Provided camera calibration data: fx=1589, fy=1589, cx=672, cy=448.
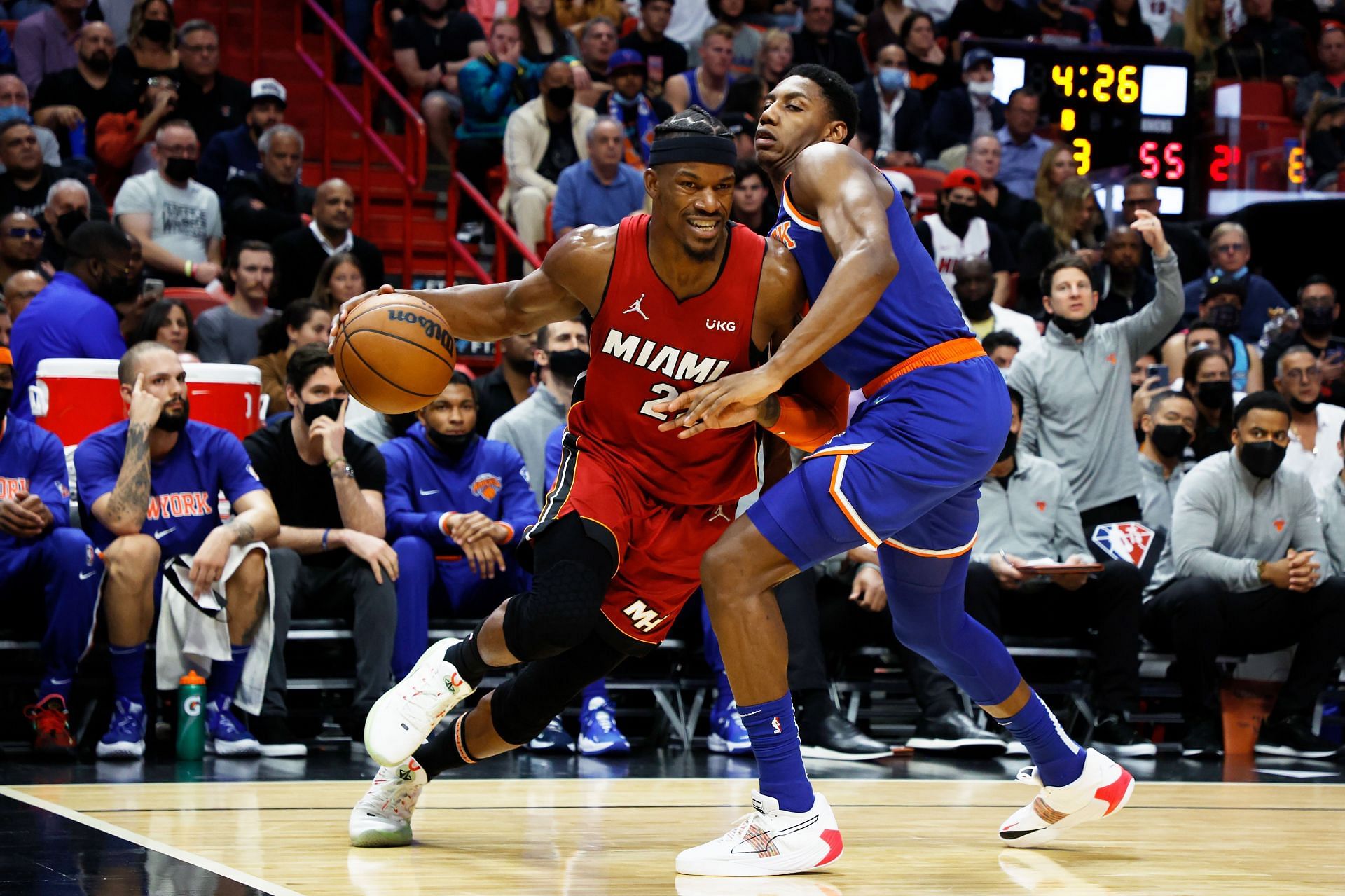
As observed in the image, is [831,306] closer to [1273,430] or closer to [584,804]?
[584,804]

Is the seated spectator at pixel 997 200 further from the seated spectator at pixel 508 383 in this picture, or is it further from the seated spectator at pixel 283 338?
the seated spectator at pixel 283 338

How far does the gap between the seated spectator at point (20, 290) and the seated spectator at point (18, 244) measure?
25cm

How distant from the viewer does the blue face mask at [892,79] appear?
12.5m

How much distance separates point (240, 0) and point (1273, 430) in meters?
8.53

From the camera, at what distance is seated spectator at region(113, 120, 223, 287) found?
8.91 metres

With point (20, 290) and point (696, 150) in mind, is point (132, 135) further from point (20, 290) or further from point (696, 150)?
point (696, 150)

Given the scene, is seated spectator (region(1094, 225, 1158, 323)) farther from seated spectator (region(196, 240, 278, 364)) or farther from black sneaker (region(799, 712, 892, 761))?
seated spectator (region(196, 240, 278, 364))

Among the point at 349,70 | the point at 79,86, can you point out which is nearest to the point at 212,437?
the point at 79,86

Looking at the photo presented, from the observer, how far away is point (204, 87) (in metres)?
10.2

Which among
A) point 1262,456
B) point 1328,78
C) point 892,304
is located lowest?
point 1262,456

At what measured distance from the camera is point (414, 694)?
3.86 meters

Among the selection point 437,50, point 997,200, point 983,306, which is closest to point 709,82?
point 437,50

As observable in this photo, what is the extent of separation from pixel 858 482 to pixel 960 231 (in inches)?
265

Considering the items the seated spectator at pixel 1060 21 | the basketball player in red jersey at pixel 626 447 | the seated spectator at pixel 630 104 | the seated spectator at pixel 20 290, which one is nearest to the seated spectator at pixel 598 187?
the seated spectator at pixel 630 104
